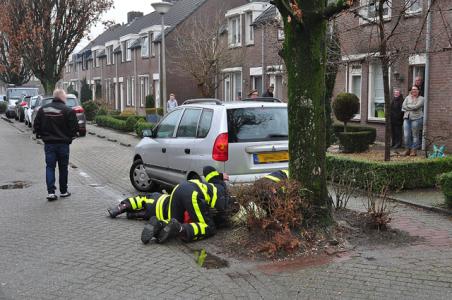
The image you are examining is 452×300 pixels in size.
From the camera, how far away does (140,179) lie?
32.5 ft

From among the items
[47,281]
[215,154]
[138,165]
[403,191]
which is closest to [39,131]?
[138,165]

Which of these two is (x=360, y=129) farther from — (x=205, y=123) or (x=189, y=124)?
(x=205, y=123)

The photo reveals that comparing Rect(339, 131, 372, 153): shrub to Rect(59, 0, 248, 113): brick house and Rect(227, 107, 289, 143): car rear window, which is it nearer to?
Rect(227, 107, 289, 143): car rear window

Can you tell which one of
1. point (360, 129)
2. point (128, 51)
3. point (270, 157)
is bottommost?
point (270, 157)

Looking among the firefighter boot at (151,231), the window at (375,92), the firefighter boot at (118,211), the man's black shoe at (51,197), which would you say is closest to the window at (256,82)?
the window at (375,92)

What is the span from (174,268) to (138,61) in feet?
123

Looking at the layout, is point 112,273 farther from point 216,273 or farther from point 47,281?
point 216,273

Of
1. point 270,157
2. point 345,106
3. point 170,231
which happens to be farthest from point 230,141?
point 345,106

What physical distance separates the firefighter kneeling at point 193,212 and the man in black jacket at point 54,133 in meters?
3.16

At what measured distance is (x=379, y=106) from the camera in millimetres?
17922

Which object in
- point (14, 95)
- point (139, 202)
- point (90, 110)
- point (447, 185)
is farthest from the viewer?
point (14, 95)

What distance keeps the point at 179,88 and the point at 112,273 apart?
3078 centimetres

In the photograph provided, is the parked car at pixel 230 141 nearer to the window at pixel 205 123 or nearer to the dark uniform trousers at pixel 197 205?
the window at pixel 205 123

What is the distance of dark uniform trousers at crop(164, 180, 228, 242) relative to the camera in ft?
20.6
